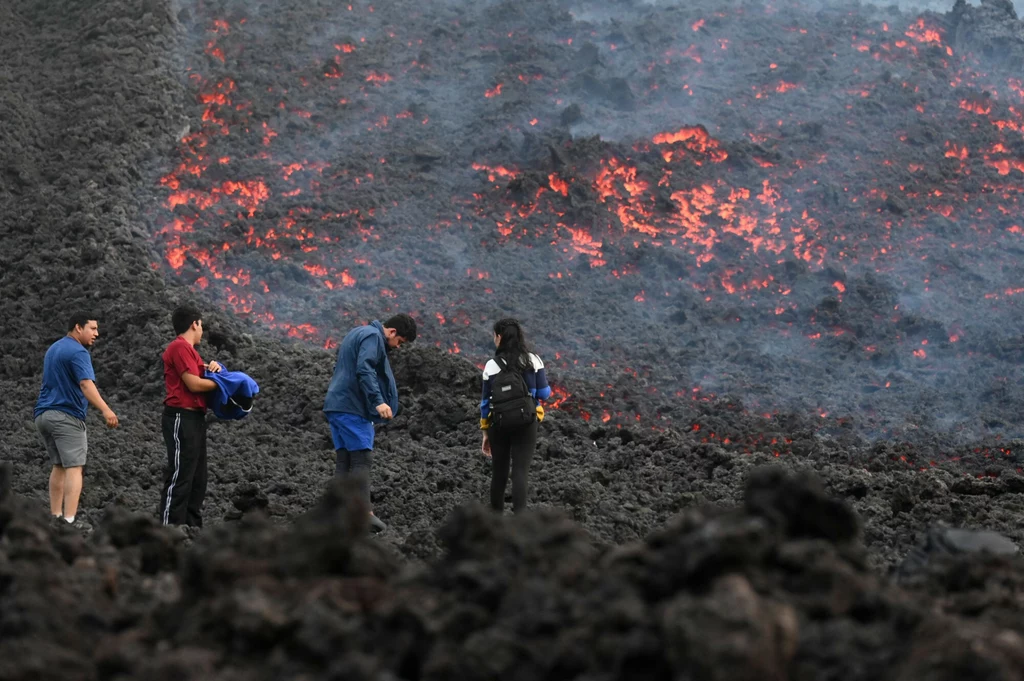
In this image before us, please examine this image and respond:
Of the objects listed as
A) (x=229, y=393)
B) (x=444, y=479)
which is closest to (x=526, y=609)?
(x=229, y=393)

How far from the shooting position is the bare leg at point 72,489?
29.8 ft

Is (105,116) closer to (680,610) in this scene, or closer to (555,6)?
(555,6)

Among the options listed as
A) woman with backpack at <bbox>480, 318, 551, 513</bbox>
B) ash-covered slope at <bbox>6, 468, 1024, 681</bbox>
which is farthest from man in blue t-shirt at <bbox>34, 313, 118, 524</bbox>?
ash-covered slope at <bbox>6, 468, 1024, 681</bbox>

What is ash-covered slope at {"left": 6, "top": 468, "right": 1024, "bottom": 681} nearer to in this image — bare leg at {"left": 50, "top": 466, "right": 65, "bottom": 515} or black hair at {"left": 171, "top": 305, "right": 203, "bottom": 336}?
black hair at {"left": 171, "top": 305, "right": 203, "bottom": 336}

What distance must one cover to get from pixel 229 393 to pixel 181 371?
1.36 feet

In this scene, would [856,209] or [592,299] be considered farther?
[856,209]

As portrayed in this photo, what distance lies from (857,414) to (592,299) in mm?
4668

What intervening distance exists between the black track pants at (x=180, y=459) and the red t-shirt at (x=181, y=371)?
0.07 m

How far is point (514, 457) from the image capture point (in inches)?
368

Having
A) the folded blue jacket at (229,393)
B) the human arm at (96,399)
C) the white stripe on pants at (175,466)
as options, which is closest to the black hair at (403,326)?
the folded blue jacket at (229,393)

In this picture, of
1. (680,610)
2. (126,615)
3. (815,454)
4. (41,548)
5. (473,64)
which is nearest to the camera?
(680,610)

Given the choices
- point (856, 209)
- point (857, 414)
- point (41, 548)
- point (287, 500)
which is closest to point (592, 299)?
point (857, 414)

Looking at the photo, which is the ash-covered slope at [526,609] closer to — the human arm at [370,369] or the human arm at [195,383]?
the human arm at [195,383]

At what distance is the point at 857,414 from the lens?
16.5 metres
